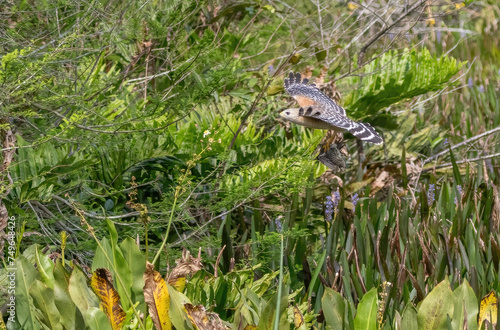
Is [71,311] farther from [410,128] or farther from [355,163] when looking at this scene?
[410,128]

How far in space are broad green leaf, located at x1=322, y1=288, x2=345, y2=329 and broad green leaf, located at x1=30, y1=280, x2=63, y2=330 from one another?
798mm

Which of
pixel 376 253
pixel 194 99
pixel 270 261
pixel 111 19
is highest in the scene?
pixel 111 19

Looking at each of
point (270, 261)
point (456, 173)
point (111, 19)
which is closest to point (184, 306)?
point (270, 261)

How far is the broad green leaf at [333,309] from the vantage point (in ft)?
6.02

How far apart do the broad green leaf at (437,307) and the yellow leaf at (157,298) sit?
2.46 feet

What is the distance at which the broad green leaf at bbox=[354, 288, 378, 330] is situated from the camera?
5.60 ft

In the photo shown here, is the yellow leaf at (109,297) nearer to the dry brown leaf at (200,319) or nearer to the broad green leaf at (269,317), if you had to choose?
the dry brown leaf at (200,319)

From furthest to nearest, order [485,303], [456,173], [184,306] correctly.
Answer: [456,173] < [485,303] < [184,306]

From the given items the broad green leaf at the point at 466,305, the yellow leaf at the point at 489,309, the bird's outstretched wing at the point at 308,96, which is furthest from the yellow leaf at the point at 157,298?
the bird's outstretched wing at the point at 308,96

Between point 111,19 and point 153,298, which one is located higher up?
point 111,19

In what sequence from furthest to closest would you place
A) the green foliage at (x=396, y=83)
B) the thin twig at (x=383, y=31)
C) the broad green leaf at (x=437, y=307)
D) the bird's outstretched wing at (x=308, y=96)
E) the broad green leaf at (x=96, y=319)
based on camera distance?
the green foliage at (x=396, y=83)
the thin twig at (x=383, y=31)
the bird's outstretched wing at (x=308, y=96)
the broad green leaf at (x=437, y=307)
the broad green leaf at (x=96, y=319)

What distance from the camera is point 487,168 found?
171 inches

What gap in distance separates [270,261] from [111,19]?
48.2 inches

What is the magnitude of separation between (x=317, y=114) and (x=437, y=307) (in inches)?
57.1
